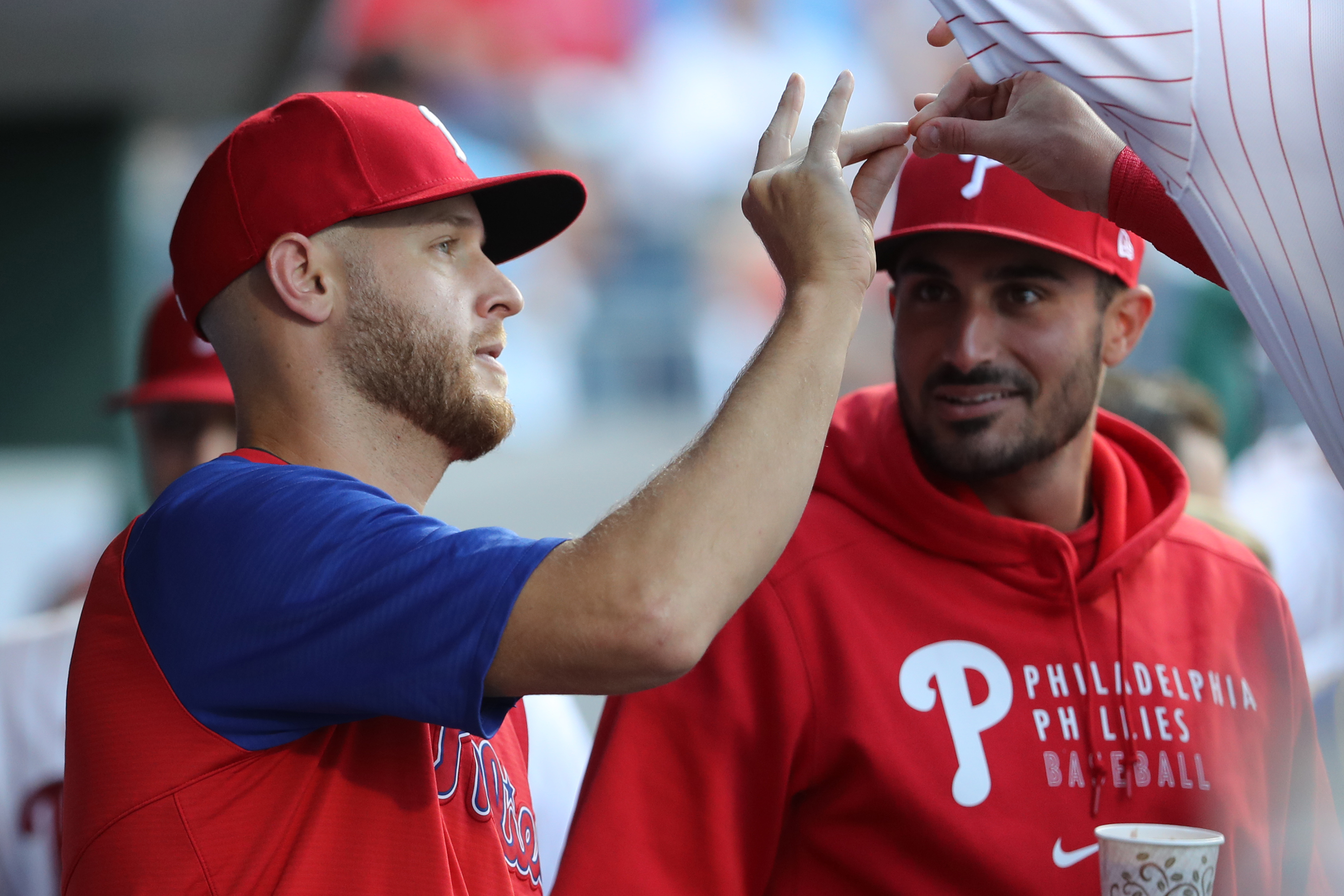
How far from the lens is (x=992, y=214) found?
7.63 ft

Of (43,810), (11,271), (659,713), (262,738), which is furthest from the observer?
(11,271)

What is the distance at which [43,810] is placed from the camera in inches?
104

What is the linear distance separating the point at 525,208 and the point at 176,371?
5.06 ft

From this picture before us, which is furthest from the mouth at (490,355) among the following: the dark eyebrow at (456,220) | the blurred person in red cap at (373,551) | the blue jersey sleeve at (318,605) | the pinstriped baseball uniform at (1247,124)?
the pinstriped baseball uniform at (1247,124)

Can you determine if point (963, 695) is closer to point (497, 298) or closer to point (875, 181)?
point (875, 181)

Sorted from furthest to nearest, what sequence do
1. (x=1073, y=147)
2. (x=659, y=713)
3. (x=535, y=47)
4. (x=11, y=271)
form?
(x=535, y=47)
(x=11, y=271)
(x=659, y=713)
(x=1073, y=147)

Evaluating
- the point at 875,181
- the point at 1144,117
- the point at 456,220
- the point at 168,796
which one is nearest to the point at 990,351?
the point at 875,181

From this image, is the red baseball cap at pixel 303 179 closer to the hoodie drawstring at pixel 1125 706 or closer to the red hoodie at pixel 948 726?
the red hoodie at pixel 948 726

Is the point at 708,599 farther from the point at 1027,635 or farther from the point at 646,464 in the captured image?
the point at 646,464

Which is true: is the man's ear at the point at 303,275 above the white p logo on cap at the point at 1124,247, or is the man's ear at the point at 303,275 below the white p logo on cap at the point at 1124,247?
below

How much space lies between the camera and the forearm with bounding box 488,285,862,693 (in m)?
1.39

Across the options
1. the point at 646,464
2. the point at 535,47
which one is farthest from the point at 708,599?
the point at 535,47

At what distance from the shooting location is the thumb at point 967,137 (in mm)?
1795

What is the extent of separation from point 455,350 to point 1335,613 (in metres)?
3.38
